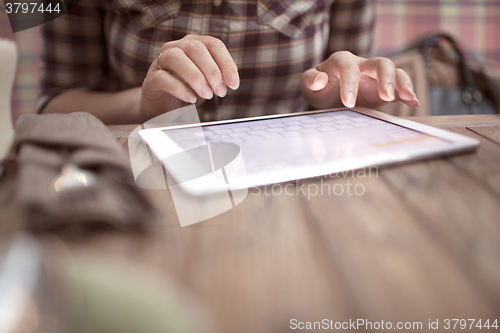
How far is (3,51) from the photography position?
0.16 m

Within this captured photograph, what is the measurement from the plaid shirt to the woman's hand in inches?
2.9

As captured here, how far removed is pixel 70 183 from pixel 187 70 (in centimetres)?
14

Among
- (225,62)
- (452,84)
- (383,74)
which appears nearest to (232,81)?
(225,62)

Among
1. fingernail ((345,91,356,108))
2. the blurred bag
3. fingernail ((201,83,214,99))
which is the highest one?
fingernail ((201,83,214,99))

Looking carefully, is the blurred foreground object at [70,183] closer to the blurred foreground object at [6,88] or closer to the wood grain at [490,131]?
the blurred foreground object at [6,88]

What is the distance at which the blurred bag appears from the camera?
0.49m

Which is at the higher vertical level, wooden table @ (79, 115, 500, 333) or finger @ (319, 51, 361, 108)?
finger @ (319, 51, 361, 108)

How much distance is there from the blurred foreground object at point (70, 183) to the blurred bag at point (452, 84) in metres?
0.46

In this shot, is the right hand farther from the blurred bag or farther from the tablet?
the blurred bag

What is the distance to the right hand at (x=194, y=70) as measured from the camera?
216 mm

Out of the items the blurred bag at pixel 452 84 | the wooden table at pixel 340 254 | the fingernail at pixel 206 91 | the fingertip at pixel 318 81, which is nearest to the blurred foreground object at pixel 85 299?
the wooden table at pixel 340 254

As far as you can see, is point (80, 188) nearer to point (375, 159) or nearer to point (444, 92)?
point (375, 159)

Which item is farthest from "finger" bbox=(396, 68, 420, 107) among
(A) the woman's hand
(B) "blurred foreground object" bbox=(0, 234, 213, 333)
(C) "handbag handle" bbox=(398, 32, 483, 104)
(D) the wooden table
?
(C) "handbag handle" bbox=(398, 32, 483, 104)

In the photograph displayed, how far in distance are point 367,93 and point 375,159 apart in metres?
0.15
